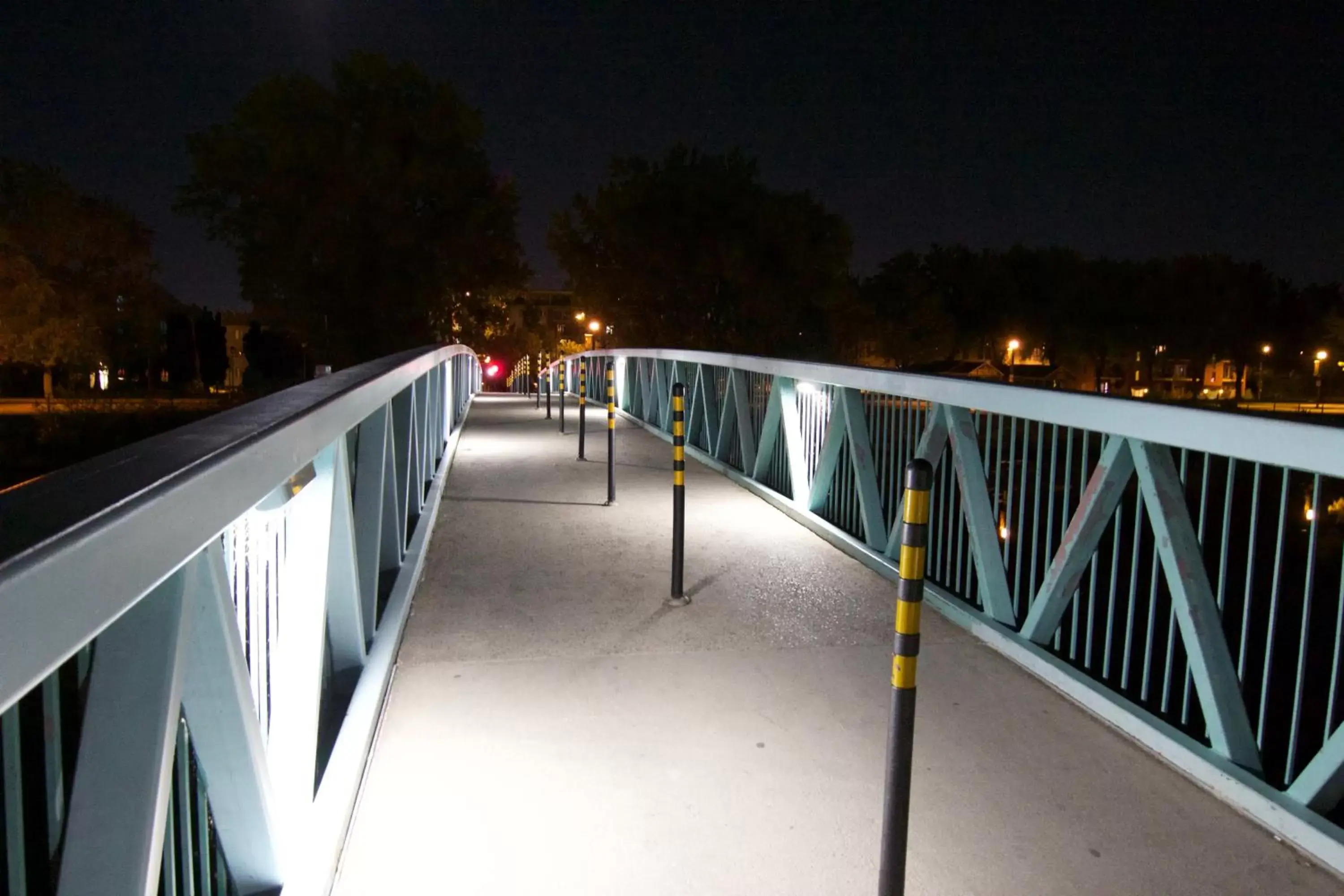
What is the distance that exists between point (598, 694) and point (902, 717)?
2052 millimetres

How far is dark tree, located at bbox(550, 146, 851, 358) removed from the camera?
55.4 metres

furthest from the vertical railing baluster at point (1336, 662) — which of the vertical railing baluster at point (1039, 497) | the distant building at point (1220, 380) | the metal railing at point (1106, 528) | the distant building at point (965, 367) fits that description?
the distant building at point (1220, 380)

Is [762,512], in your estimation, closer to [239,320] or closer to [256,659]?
[256,659]

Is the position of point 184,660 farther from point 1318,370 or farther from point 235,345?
point 235,345

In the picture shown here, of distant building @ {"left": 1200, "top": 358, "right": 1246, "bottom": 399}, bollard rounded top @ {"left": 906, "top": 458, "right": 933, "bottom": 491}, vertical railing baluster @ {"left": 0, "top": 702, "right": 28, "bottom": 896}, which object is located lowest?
distant building @ {"left": 1200, "top": 358, "right": 1246, "bottom": 399}

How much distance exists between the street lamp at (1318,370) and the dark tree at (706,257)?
120 feet

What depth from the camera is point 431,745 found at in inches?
148

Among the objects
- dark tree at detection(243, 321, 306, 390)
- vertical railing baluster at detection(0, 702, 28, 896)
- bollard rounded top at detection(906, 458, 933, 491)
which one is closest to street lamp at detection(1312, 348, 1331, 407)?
bollard rounded top at detection(906, 458, 933, 491)

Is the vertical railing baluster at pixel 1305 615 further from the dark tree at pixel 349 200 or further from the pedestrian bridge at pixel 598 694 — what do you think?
the dark tree at pixel 349 200

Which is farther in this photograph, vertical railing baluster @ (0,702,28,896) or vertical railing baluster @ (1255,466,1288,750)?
vertical railing baluster @ (1255,466,1288,750)

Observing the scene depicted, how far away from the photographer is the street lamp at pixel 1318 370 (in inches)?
2790

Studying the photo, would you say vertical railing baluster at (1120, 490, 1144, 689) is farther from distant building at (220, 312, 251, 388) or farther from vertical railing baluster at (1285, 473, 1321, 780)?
distant building at (220, 312, 251, 388)

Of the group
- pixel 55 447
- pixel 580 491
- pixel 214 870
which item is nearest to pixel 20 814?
pixel 214 870

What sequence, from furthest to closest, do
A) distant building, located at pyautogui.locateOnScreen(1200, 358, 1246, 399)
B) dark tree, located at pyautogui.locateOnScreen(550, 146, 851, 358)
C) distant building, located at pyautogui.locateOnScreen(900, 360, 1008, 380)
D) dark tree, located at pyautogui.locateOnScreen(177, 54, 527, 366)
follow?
distant building, located at pyautogui.locateOnScreen(1200, 358, 1246, 399) → distant building, located at pyautogui.locateOnScreen(900, 360, 1008, 380) → dark tree, located at pyautogui.locateOnScreen(550, 146, 851, 358) → dark tree, located at pyautogui.locateOnScreen(177, 54, 527, 366)
